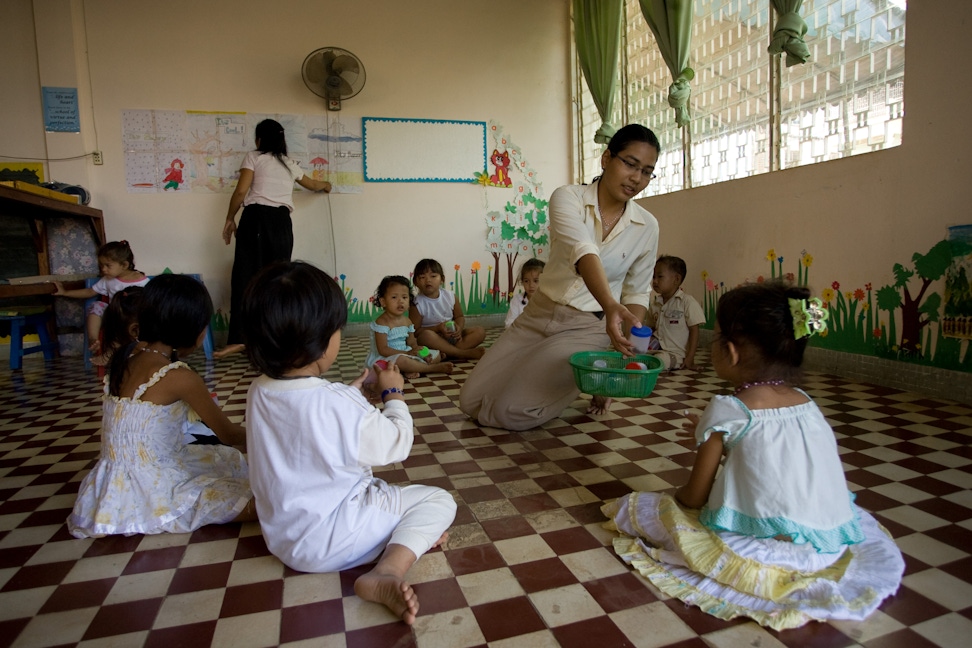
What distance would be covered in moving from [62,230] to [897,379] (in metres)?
5.97

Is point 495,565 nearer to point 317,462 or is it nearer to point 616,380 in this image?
point 317,462

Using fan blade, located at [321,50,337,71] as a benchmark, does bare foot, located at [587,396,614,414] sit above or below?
below

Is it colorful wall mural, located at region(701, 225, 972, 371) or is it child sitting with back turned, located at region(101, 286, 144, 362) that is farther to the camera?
colorful wall mural, located at region(701, 225, 972, 371)

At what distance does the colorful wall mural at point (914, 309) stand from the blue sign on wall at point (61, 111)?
17.4 feet

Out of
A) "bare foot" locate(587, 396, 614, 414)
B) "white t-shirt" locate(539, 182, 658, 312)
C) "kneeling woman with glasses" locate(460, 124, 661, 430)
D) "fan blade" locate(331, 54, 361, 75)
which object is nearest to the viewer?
"kneeling woman with glasses" locate(460, 124, 661, 430)

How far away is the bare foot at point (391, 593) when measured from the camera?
3.73 feet

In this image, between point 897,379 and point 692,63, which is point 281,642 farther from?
point 692,63

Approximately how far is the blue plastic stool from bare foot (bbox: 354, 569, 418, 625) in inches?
161

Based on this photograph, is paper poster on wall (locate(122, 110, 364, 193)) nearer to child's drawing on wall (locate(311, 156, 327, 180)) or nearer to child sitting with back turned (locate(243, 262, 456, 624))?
child's drawing on wall (locate(311, 156, 327, 180))

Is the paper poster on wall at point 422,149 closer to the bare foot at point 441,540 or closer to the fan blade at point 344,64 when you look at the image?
the fan blade at point 344,64

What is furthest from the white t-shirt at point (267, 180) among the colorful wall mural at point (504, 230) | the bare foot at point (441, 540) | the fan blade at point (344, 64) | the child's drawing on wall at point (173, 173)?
the bare foot at point (441, 540)

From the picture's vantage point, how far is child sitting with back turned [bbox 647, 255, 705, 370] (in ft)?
11.8

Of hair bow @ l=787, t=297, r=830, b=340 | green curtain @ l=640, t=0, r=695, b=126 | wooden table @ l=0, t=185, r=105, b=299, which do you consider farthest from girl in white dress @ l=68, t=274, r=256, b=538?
green curtain @ l=640, t=0, r=695, b=126

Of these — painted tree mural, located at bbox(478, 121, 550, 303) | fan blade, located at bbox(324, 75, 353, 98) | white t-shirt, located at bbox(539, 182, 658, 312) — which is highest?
fan blade, located at bbox(324, 75, 353, 98)
